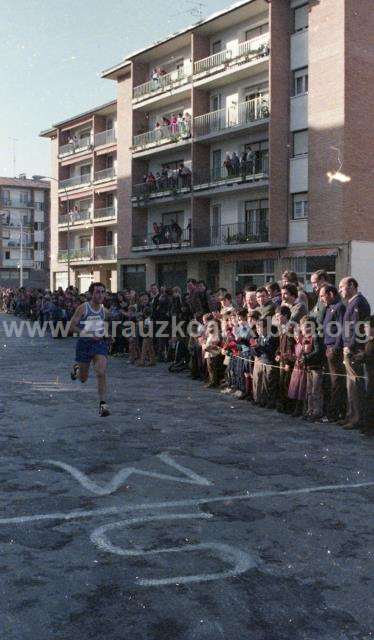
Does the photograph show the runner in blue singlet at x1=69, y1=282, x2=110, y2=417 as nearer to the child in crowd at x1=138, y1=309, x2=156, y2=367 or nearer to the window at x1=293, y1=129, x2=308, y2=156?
the child in crowd at x1=138, y1=309, x2=156, y2=367

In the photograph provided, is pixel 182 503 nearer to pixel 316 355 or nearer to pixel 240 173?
pixel 316 355

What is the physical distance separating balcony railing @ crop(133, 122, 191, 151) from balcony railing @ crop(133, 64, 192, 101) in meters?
2.03

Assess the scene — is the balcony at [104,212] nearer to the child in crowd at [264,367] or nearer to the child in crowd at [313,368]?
the child in crowd at [264,367]

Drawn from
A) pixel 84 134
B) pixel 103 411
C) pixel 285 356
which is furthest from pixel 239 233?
pixel 103 411

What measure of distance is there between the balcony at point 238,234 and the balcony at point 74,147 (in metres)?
17.5

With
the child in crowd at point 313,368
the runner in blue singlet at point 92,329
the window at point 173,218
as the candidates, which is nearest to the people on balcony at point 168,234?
the window at point 173,218

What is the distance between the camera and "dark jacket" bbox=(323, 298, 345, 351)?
9.89 meters

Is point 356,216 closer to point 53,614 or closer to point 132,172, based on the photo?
point 132,172

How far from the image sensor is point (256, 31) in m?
32.2

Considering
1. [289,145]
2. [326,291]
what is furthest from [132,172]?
[326,291]

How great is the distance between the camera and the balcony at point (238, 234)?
3102 centimetres

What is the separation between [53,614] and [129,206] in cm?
3888

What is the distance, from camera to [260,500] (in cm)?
585

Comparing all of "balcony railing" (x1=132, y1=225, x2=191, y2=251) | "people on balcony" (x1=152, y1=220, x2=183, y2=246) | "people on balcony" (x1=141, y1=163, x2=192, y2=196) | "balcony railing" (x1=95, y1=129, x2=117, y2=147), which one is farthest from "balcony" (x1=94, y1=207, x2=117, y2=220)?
"people on balcony" (x1=152, y1=220, x2=183, y2=246)
